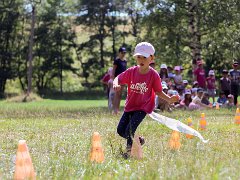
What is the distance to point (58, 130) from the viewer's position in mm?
9719

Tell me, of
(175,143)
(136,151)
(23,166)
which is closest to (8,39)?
(175,143)

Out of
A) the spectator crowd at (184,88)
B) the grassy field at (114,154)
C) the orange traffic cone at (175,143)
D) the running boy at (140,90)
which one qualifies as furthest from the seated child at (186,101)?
the running boy at (140,90)

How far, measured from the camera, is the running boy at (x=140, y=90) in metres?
6.60

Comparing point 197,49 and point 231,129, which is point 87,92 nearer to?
point 197,49

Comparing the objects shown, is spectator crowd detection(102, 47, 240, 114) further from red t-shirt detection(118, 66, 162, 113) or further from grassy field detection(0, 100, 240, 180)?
red t-shirt detection(118, 66, 162, 113)

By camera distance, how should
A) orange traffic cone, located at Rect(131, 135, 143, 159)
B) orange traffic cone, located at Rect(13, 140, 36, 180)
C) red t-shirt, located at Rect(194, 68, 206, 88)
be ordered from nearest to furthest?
1. orange traffic cone, located at Rect(13, 140, 36, 180)
2. orange traffic cone, located at Rect(131, 135, 143, 159)
3. red t-shirt, located at Rect(194, 68, 206, 88)

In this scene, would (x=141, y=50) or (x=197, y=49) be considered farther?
(x=197, y=49)

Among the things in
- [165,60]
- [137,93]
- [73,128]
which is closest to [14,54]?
[165,60]

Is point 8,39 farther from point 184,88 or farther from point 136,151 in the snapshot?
point 136,151

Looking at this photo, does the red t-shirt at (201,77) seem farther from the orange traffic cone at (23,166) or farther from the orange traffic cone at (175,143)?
the orange traffic cone at (23,166)

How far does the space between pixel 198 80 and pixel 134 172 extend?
14656 millimetres

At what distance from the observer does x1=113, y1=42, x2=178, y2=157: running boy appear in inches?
260

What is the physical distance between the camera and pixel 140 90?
6672mm

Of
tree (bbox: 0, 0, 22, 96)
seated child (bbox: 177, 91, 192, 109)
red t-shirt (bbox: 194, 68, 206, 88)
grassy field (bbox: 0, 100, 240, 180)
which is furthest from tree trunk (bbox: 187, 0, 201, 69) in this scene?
tree (bbox: 0, 0, 22, 96)
